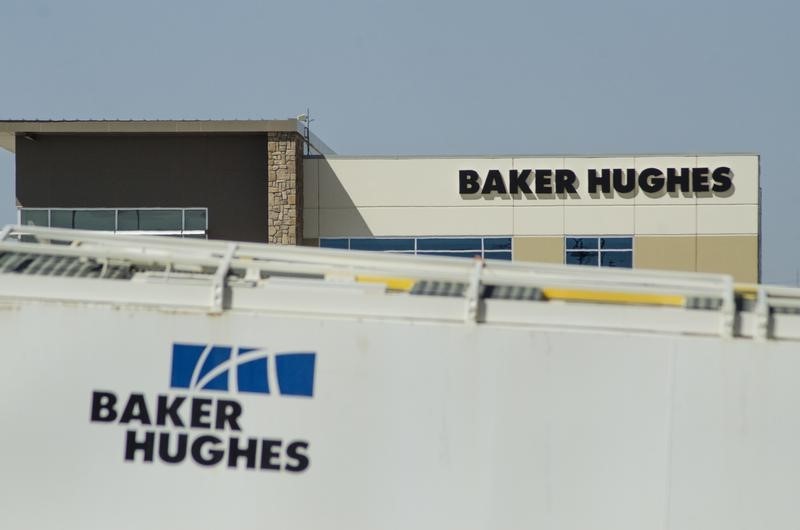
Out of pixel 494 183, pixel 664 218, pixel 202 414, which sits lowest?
pixel 202 414

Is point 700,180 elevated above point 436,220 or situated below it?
above

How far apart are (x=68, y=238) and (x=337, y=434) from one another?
2655mm

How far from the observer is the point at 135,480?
21.8 feet

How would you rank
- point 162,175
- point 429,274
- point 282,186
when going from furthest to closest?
point 162,175
point 282,186
point 429,274

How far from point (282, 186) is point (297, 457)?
23.3 meters

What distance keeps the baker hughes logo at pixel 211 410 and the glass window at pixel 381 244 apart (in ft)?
78.5

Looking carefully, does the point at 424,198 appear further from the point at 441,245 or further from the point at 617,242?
the point at 617,242

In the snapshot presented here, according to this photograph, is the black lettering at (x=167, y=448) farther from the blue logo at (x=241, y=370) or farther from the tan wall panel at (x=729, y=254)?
the tan wall panel at (x=729, y=254)

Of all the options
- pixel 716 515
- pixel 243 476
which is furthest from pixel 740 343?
pixel 243 476

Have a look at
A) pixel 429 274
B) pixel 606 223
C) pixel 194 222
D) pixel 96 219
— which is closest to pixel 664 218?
pixel 606 223

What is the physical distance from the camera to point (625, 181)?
3048 centimetres

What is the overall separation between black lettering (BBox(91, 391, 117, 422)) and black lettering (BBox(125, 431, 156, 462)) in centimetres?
17

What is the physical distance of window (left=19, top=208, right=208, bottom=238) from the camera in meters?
29.6

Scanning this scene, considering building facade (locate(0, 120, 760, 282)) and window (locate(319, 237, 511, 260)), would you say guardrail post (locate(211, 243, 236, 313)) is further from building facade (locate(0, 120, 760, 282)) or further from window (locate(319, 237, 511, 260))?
window (locate(319, 237, 511, 260))
